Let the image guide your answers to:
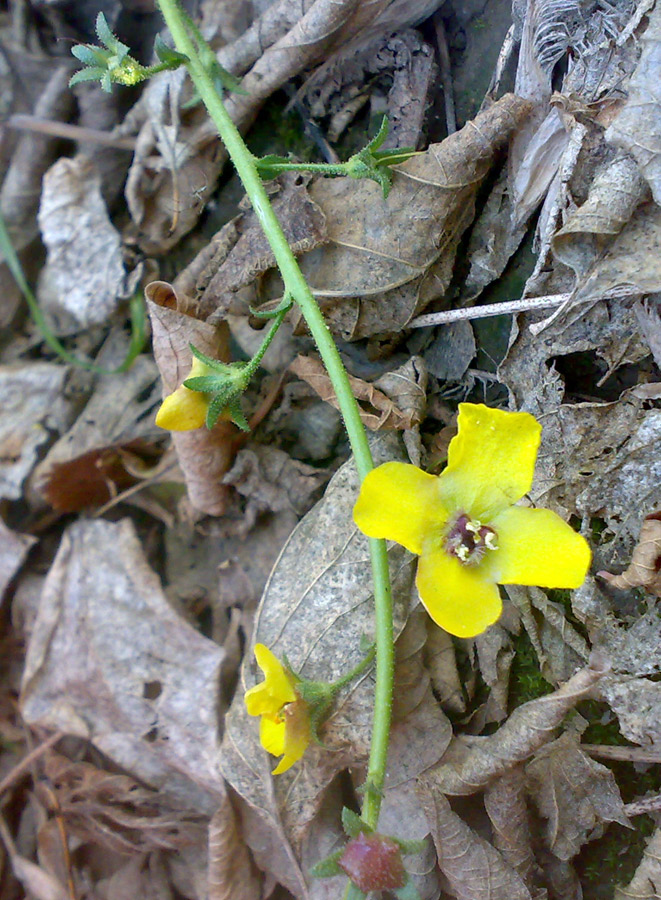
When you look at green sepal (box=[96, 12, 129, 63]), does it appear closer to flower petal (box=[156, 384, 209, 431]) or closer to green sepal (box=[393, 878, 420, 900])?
flower petal (box=[156, 384, 209, 431])

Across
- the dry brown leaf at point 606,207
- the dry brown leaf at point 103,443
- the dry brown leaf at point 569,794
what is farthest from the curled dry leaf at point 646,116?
the dry brown leaf at point 103,443

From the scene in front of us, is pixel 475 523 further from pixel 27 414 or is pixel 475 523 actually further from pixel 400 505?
pixel 27 414

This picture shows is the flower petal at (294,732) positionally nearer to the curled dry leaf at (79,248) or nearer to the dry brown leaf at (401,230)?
the dry brown leaf at (401,230)

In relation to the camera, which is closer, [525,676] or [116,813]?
[525,676]

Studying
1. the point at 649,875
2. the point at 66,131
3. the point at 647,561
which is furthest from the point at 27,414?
the point at 649,875

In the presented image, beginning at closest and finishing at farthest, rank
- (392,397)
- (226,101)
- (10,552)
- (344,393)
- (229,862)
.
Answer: (344,393) < (392,397) < (229,862) < (226,101) < (10,552)

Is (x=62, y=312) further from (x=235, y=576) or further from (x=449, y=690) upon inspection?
(x=449, y=690)

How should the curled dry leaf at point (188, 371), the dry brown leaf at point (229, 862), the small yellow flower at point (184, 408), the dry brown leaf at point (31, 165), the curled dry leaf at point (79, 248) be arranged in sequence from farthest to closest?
the dry brown leaf at point (31, 165) → the curled dry leaf at point (79, 248) → the dry brown leaf at point (229, 862) → the curled dry leaf at point (188, 371) → the small yellow flower at point (184, 408)

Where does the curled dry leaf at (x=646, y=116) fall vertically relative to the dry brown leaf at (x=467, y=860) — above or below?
above
